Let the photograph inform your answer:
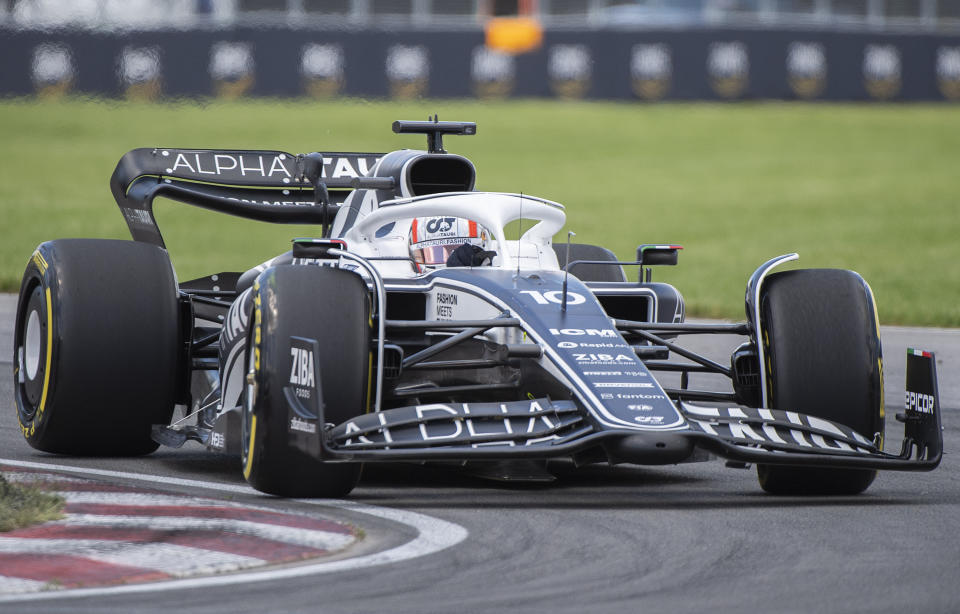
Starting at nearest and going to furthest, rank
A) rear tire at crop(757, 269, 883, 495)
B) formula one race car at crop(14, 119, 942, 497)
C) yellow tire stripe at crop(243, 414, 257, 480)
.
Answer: formula one race car at crop(14, 119, 942, 497), yellow tire stripe at crop(243, 414, 257, 480), rear tire at crop(757, 269, 883, 495)

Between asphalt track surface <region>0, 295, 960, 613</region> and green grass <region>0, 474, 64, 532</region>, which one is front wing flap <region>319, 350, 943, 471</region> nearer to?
asphalt track surface <region>0, 295, 960, 613</region>

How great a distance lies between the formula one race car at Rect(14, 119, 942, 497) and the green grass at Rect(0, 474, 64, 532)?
879mm

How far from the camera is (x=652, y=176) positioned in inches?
1416

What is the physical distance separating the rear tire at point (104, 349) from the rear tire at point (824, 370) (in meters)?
3.07

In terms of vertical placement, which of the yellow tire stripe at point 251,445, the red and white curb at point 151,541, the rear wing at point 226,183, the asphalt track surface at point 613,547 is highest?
the rear wing at point 226,183

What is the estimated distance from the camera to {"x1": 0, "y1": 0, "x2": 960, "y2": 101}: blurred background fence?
106ft

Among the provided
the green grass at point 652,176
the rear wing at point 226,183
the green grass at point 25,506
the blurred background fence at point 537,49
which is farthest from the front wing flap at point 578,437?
the blurred background fence at point 537,49

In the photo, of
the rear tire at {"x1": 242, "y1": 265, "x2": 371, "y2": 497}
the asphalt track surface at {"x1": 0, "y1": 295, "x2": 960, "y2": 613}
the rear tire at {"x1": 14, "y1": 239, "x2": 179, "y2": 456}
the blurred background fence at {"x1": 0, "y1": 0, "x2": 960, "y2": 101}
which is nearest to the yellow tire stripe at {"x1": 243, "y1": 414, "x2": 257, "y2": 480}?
the rear tire at {"x1": 242, "y1": 265, "x2": 371, "y2": 497}

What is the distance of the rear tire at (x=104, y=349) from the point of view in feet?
27.5

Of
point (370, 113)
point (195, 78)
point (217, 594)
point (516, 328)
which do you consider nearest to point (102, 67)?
point (195, 78)

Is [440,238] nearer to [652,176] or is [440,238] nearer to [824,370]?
[824,370]

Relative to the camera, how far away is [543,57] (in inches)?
1423

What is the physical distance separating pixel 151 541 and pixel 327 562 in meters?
0.71

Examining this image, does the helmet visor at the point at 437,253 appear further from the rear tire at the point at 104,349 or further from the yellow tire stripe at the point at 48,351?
the yellow tire stripe at the point at 48,351
